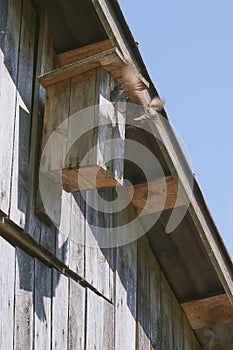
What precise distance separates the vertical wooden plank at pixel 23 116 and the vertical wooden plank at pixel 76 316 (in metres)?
0.57

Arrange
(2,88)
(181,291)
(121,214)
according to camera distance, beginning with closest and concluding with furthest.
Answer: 1. (2,88)
2. (121,214)
3. (181,291)

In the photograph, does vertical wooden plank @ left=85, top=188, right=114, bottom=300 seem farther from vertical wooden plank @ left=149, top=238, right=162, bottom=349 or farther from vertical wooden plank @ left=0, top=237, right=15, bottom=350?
vertical wooden plank @ left=0, top=237, right=15, bottom=350

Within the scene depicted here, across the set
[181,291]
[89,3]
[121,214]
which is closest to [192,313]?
[181,291]

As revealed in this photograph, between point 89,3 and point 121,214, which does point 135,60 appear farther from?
point 121,214

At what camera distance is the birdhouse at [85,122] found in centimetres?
436

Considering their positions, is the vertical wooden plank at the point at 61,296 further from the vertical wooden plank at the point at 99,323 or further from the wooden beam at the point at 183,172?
the wooden beam at the point at 183,172

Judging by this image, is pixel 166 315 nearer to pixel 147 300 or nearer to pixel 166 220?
pixel 147 300

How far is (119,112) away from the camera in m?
4.59

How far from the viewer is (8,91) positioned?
436 centimetres

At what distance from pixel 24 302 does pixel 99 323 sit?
2.84ft

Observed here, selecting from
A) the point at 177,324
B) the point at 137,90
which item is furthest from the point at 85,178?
the point at 177,324

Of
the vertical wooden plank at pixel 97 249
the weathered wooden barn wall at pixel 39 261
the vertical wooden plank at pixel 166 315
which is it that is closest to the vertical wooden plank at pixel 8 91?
the weathered wooden barn wall at pixel 39 261

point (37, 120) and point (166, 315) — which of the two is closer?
point (37, 120)

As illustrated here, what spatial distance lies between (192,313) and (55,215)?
6.01 ft
